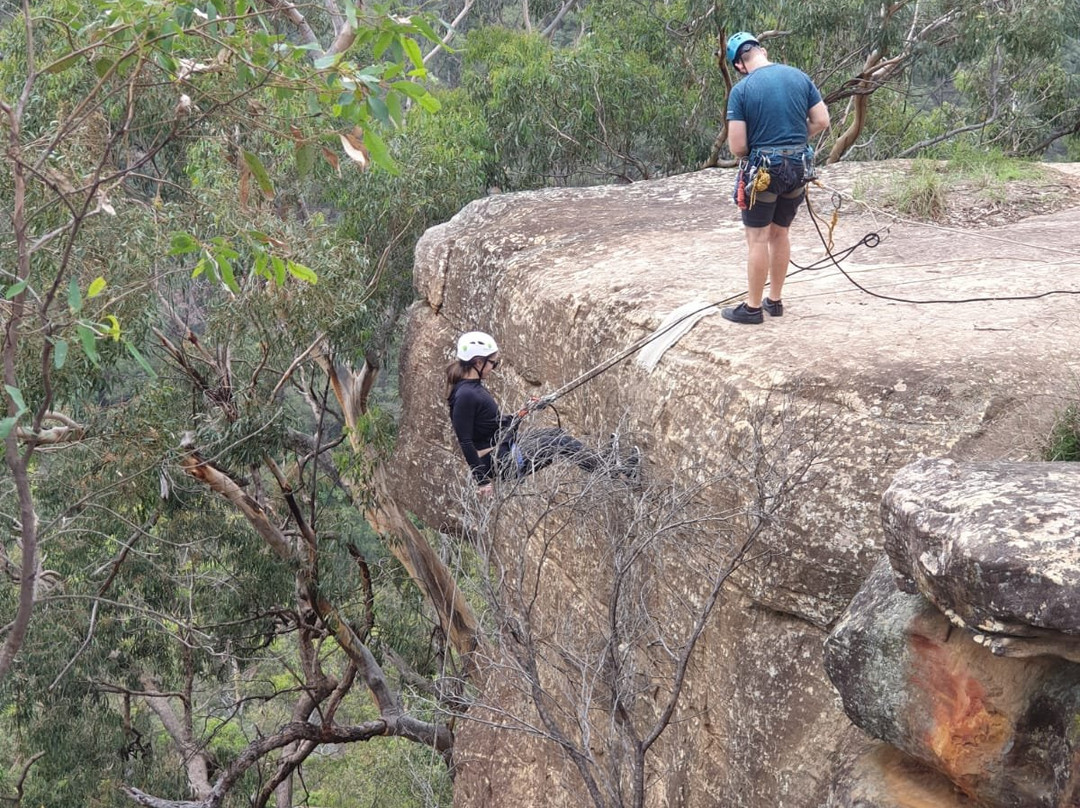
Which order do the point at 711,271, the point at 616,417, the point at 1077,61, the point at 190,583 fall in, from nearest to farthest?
1. the point at 616,417
2. the point at 711,271
3. the point at 190,583
4. the point at 1077,61

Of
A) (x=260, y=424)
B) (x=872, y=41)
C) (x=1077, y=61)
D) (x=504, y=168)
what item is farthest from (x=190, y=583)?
(x=1077, y=61)

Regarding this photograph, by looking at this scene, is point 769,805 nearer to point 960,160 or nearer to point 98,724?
point 960,160

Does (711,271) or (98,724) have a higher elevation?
(711,271)

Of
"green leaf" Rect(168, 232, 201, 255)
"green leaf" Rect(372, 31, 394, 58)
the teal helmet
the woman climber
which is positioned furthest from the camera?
the woman climber

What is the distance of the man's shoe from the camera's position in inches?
222

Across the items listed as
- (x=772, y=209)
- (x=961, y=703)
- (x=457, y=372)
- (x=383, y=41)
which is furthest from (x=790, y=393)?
(x=383, y=41)

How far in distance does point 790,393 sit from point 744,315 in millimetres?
844

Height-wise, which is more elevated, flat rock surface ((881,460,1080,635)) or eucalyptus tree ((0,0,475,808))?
flat rock surface ((881,460,1080,635))

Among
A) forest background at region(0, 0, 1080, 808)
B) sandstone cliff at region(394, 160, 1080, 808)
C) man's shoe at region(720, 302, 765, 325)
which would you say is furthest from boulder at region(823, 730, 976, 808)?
forest background at region(0, 0, 1080, 808)

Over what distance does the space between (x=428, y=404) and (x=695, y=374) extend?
4.22 meters

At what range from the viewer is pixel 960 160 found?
9.12m

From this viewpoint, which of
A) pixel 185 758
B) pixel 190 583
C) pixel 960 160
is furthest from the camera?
pixel 185 758

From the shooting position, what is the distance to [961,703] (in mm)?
3840

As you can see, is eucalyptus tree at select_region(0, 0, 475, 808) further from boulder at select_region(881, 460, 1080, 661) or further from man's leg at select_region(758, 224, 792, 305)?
boulder at select_region(881, 460, 1080, 661)
